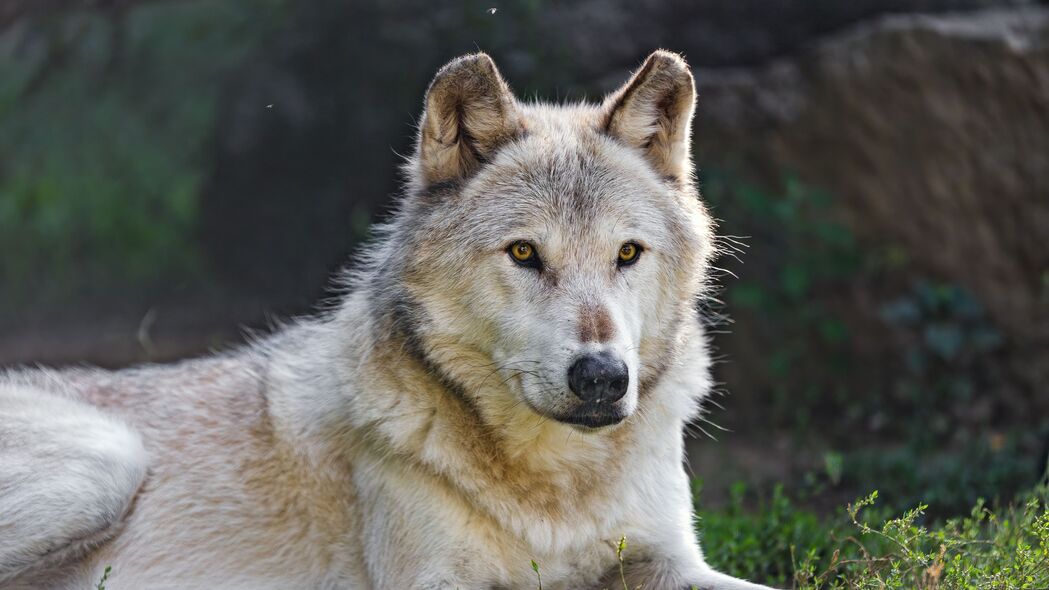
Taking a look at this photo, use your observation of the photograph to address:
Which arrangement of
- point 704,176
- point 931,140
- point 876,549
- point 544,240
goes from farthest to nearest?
point 704,176 → point 931,140 → point 876,549 → point 544,240

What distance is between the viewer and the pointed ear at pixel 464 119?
402 centimetres

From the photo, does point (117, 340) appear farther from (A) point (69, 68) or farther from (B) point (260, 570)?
(B) point (260, 570)

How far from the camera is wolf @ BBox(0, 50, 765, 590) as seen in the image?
3.96 m

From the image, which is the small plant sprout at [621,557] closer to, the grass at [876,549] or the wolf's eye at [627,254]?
the grass at [876,549]

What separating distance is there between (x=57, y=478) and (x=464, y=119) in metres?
1.98

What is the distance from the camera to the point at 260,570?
4.45 meters

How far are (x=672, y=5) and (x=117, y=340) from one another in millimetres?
4927

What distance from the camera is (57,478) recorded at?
4277 mm

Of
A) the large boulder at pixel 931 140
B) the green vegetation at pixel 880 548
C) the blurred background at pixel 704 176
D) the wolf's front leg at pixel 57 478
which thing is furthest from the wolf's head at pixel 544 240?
the large boulder at pixel 931 140

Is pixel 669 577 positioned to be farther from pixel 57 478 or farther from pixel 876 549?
pixel 57 478

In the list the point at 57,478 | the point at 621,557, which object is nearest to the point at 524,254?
the point at 621,557

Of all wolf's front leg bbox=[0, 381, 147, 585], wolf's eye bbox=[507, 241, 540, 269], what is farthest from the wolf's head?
wolf's front leg bbox=[0, 381, 147, 585]

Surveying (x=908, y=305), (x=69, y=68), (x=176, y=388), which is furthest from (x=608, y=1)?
(x=176, y=388)

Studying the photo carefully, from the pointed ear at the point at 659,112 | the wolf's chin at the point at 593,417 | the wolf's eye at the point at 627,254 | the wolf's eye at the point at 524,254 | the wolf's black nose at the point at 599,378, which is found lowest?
the wolf's chin at the point at 593,417
